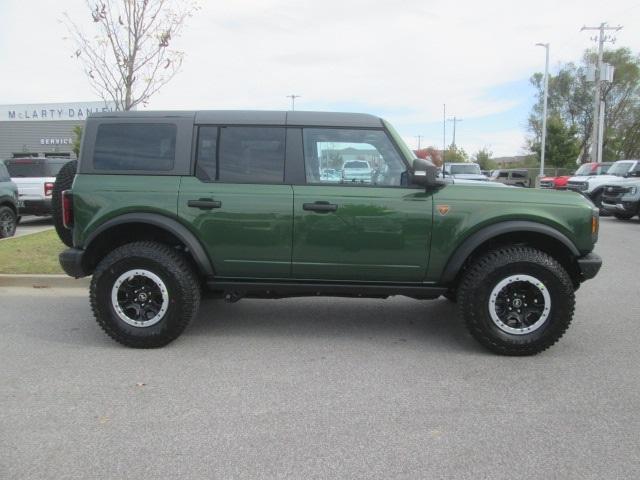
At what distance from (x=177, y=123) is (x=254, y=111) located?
669 millimetres

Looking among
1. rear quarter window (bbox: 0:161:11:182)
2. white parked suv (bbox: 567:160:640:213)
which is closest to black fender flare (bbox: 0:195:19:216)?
rear quarter window (bbox: 0:161:11:182)

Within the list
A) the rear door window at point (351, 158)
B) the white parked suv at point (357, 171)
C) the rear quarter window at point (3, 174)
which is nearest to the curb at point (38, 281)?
the rear door window at point (351, 158)

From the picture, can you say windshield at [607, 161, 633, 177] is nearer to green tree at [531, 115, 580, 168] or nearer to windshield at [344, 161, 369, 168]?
windshield at [344, 161, 369, 168]

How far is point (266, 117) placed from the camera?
4.69 metres

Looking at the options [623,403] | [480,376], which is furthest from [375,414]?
[623,403]

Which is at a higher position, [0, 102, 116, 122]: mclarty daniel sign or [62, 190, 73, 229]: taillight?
[0, 102, 116, 122]: mclarty daniel sign

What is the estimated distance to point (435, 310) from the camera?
5969 mm

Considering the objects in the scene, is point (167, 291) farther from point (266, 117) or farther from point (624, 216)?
point (624, 216)

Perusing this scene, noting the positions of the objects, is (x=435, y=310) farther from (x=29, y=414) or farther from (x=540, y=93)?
(x=540, y=93)

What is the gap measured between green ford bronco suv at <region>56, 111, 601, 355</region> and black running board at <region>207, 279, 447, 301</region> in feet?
0.04

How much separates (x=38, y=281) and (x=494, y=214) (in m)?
5.59

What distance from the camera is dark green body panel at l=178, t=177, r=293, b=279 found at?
14.8 feet

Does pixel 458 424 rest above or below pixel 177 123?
below

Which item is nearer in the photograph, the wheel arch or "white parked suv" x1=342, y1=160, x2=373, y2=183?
"white parked suv" x1=342, y1=160, x2=373, y2=183
